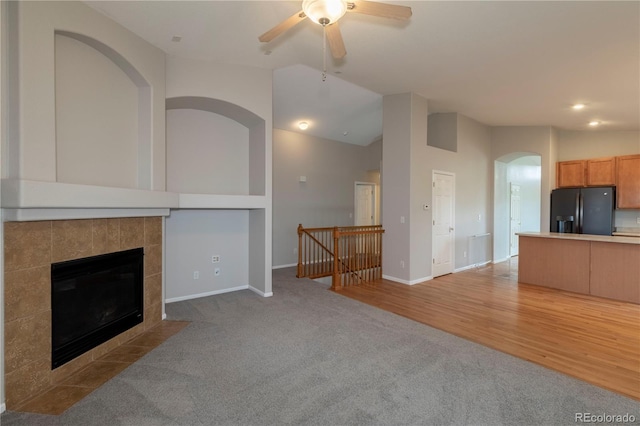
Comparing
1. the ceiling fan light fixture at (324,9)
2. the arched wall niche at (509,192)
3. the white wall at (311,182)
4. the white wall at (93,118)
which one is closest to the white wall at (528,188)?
the arched wall niche at (509,192)

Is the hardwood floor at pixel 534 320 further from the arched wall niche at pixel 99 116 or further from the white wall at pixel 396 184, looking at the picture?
the arched wall niche at pixel 99 116

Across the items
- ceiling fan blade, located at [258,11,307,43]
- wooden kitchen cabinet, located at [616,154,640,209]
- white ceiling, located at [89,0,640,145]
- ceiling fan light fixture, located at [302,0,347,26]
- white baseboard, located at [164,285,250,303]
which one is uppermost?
white ceiling, located at [89,0,640,145]

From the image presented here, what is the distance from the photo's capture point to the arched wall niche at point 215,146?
432cm

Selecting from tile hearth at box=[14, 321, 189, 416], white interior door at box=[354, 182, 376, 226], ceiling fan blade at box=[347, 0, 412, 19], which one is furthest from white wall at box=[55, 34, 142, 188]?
white interior door at box=[354, 182, 376, 226]

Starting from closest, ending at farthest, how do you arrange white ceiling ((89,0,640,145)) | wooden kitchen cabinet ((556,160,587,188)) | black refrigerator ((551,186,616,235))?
white ceiling ((89,0,640,145))
black refrigerator ((551,186,616,235))
wooden kitchen cabinet ((556,160,587,188))

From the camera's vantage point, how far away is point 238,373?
101 inches

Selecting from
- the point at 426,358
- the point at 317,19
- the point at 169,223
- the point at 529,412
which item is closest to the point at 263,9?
the point at 317,19

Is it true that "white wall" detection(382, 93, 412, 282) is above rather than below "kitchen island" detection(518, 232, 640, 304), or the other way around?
above

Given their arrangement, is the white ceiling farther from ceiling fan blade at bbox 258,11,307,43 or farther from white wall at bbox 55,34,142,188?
ceiling fan blade at bbox 258,11,307,43

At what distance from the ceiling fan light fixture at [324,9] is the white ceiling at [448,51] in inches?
43.2

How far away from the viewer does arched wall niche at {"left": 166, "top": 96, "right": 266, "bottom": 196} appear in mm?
4324

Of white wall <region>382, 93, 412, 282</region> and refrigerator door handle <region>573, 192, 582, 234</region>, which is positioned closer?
white wall <region>382, 93, 412, 282</region>

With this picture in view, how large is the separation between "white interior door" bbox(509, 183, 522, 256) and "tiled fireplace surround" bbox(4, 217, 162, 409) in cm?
911

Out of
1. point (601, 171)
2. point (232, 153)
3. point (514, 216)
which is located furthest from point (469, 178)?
point (232, 153)
